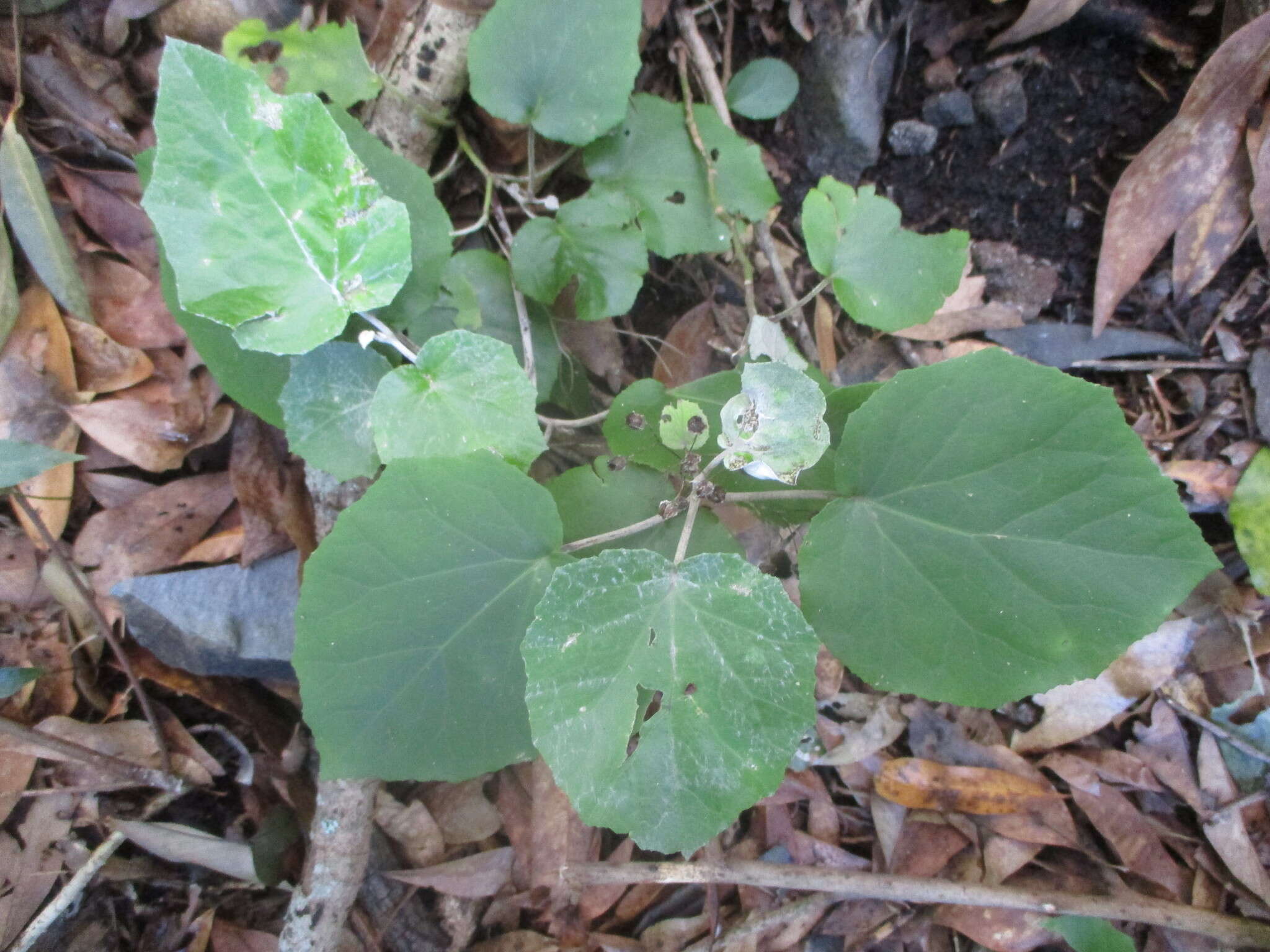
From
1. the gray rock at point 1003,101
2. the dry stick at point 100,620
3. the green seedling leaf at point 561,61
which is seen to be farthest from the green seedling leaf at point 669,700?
the gray rock at point 1003,101

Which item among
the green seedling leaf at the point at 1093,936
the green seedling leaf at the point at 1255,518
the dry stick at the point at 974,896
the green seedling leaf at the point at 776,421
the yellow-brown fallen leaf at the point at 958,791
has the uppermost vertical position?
the green seedling leaf at the point at 776,421

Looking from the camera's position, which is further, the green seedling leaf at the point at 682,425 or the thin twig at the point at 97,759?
the thin twig at the point at 97,759

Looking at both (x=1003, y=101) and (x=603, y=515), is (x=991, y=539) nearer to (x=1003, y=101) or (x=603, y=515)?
(x=603, y=515)

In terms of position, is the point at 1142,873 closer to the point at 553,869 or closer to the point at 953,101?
the point at 553,869

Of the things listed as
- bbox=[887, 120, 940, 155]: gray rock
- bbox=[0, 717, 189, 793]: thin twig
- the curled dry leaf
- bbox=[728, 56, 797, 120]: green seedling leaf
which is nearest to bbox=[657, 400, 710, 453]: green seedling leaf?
bbox=[728, 56, 797, 120]: green seedling leaf

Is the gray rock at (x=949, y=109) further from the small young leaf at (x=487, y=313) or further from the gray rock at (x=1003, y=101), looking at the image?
the small young leaf at (x=487, y=313)

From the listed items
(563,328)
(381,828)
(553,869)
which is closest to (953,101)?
(563,328)
